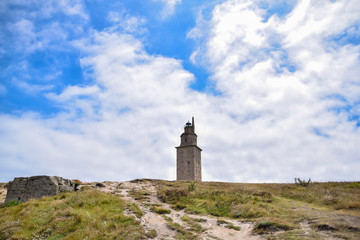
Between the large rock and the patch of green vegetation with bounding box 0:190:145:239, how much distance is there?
122 inches

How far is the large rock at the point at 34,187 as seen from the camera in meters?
19.7

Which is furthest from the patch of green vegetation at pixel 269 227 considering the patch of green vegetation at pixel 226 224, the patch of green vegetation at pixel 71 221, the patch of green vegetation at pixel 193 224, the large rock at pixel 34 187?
the large rock at pixel 34 187

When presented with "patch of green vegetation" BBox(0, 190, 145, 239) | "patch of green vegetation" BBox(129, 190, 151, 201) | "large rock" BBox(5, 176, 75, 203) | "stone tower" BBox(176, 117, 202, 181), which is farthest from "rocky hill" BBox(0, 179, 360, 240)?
"stone tower" BBox(176, 117, 202, 181)

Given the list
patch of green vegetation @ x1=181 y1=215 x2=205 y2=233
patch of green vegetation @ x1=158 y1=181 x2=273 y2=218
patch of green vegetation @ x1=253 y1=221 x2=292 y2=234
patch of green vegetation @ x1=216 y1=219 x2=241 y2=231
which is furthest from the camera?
patch of green vegetation @ x1=158 y1=181 x2=273 y2=218

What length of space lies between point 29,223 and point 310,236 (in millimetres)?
14824

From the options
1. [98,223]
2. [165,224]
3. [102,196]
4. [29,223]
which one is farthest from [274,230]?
[29,223]

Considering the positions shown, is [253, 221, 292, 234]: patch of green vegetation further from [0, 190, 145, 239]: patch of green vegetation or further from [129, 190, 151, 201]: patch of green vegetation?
[129, 190, 151, 201]: patch of green vegetation

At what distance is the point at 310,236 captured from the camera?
33.8 ft

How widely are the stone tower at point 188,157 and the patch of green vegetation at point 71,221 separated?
33534 millimetres

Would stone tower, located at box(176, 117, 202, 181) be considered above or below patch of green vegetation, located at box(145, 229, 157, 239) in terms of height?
above

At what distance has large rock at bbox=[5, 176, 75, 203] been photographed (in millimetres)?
19688

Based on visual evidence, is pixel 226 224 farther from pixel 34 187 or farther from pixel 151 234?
pixel 34 187

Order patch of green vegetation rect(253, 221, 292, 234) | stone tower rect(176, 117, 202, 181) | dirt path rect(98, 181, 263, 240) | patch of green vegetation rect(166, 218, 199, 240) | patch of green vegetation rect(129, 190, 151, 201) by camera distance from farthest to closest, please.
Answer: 1. stone tower rect(176, 117, 202, 181)
2. patch of green vegetation rect(129, 190, 151, 201)
3. patch of green vegetation rect(253, 221, 292, 234)
4. dirt path rect(98, 181, 263, 240)
5. patch of green vegetation rect(166, 218, 199, 240)

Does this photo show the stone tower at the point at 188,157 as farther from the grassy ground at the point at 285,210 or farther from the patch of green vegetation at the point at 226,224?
the patch of green vegetation at the point at 226,224
